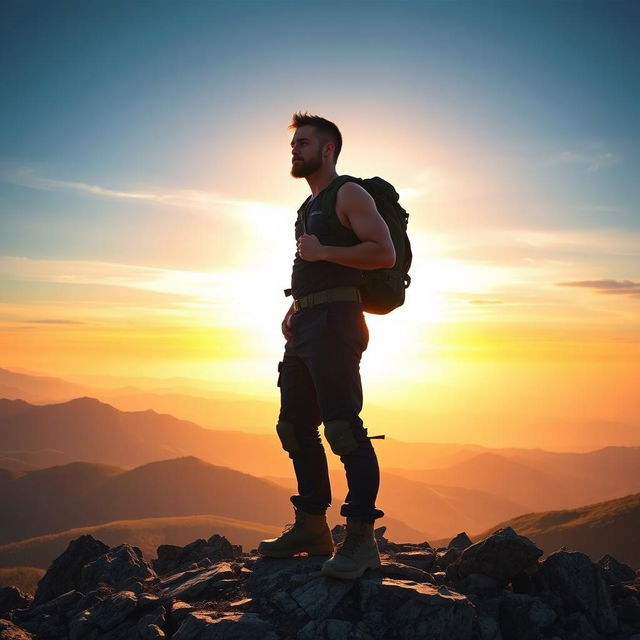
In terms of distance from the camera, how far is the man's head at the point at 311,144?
608 centimetres

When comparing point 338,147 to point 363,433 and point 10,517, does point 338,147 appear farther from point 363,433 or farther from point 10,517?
point 10,517

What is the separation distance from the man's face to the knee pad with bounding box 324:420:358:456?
9.26ft

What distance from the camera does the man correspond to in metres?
5.56

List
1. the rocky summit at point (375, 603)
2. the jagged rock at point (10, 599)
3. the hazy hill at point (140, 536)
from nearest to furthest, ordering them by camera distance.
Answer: the rocky summit at point (375, 603) < the jagged rock at point (10, 599) < the hazy hill at point (140, 536)

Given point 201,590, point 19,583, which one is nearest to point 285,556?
point 201,590

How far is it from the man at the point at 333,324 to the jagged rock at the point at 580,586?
7.39 feet

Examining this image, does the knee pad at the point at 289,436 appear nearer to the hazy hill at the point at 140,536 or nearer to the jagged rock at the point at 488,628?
the jagged rock at the point at 488,628

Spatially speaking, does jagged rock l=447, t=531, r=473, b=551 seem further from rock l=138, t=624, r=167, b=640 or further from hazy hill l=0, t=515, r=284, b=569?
hazy hill l=0, t=515, r=284, b=569

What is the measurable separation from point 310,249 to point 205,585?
440 cm

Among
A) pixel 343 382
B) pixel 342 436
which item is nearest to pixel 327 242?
pixel 343 382

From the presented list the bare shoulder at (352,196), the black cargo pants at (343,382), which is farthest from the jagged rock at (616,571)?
the bare shoulder at (352,196)

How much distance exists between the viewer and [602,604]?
616cm

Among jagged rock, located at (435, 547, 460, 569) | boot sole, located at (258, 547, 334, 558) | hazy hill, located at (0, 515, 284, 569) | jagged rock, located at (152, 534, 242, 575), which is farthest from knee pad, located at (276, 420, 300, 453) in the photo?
hazy hill, located at (0, 515, 284, 569)

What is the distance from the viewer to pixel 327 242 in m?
5.87
